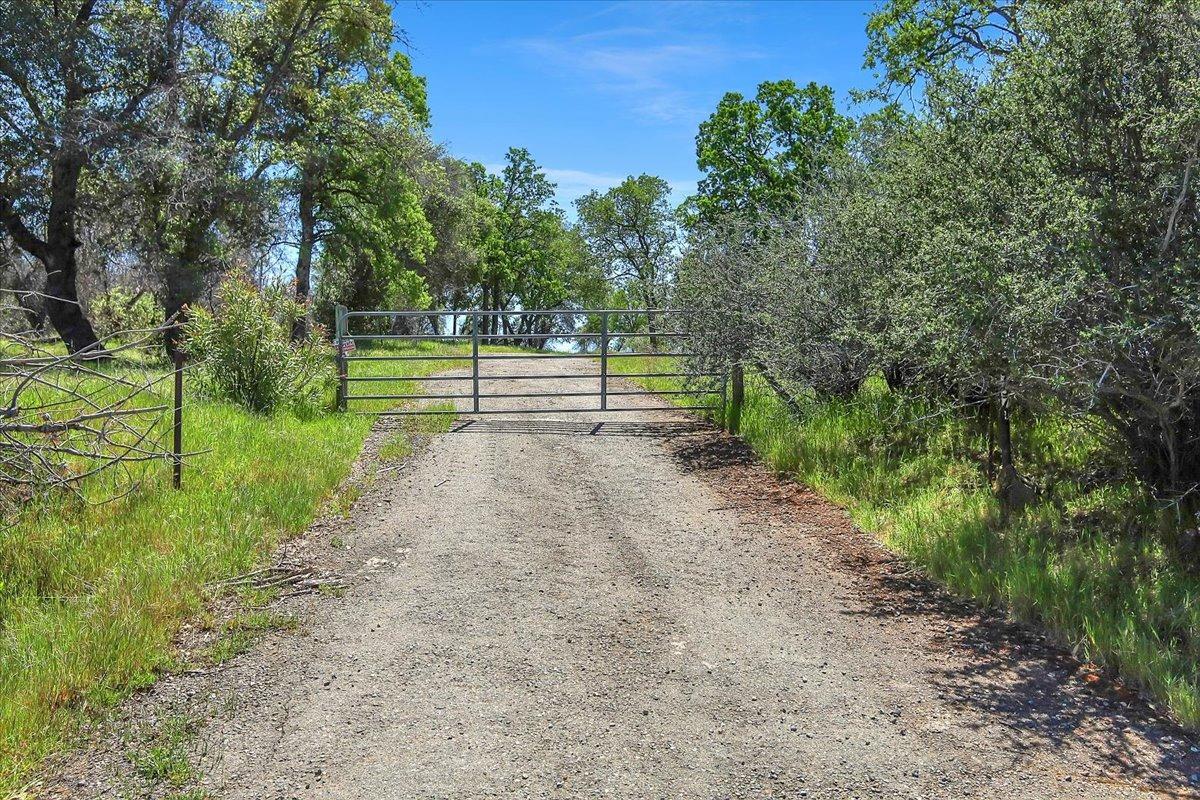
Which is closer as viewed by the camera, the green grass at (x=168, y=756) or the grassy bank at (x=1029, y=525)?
the green grass at (x=168, y=756)

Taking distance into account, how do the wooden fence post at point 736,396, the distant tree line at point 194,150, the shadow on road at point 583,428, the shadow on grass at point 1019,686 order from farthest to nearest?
1. the distant tree line at point 194,150
2. the shadow on road at point 583,428
3. the wooden fence post at point 736,396
4. the shadow on grass at point 1019,686

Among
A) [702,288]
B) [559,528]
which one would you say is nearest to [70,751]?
[559,528]

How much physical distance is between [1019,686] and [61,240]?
70.4 ft

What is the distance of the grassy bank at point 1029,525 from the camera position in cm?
517

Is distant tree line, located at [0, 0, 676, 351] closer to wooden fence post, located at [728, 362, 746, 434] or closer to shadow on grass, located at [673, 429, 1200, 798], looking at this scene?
wooden fence post, located at [728, 362, 746, 434]

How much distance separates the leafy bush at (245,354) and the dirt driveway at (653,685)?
479 centimetres

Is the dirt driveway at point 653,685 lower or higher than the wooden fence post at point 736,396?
lower

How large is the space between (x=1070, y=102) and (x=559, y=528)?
17.4ft

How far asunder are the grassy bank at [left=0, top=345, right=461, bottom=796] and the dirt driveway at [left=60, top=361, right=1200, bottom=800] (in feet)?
1.81

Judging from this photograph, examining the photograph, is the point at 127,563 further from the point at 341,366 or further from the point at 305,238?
the point at 305,238

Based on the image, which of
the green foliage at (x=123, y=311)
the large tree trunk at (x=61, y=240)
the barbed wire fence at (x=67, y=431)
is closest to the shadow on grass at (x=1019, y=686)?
the barbed wire fence at (x=67, y=431)

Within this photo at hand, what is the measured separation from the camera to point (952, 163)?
7.26m

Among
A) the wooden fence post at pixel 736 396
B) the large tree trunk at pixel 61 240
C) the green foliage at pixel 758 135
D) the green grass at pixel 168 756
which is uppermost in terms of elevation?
the green foliage at pixel 758 135

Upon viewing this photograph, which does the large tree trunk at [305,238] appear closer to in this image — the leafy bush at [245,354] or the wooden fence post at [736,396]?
the leafy bush at [245,354]
